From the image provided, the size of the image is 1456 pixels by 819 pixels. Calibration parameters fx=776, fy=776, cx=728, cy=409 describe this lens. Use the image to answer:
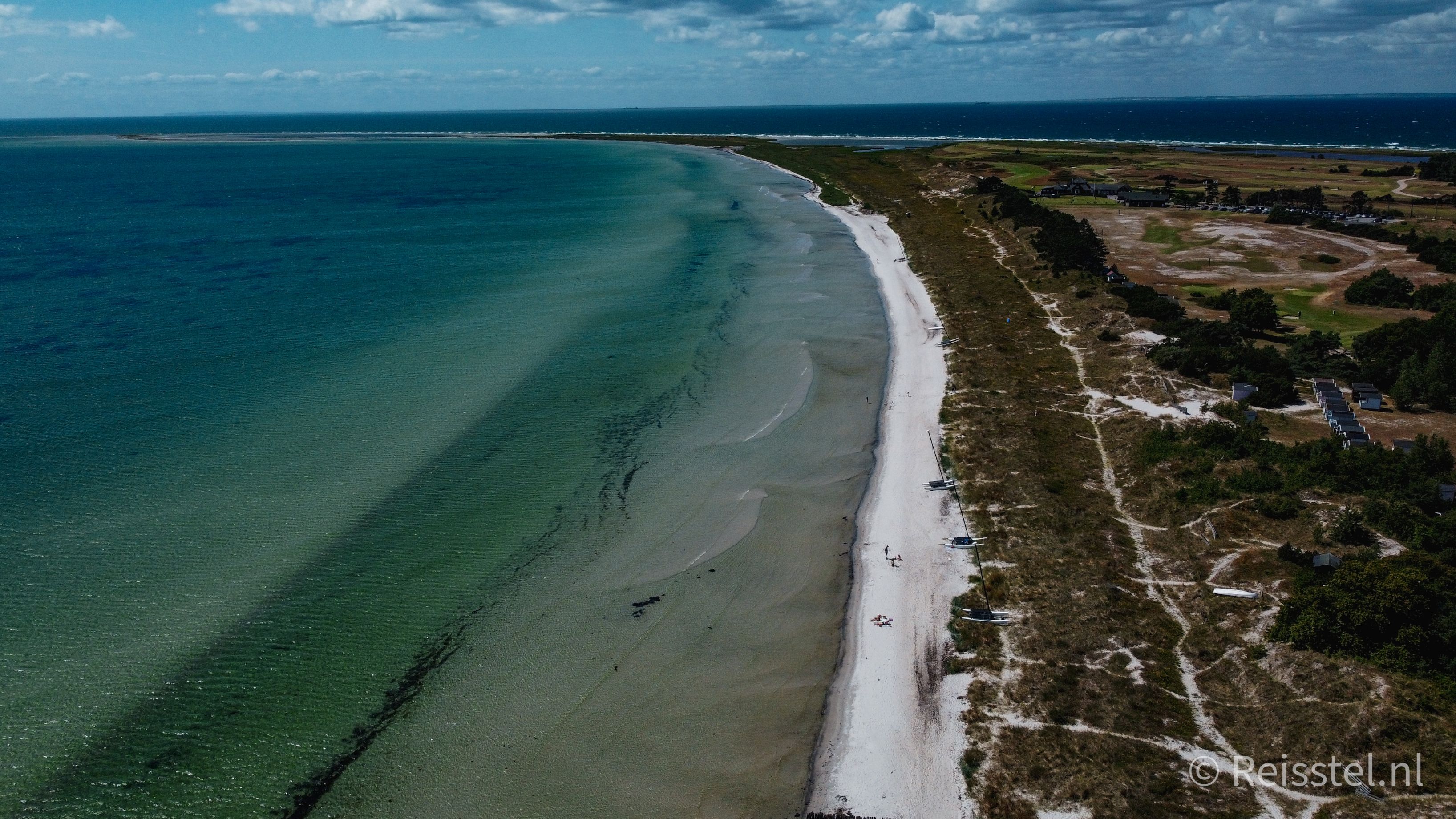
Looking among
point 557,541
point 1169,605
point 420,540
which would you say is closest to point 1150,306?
point 1169,605

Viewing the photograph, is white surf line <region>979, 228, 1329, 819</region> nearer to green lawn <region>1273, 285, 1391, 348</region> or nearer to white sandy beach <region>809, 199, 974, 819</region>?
white sandy beach <region>809, 199, 974, 819</region>

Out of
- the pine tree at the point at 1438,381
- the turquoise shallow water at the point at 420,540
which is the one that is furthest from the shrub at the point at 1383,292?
the turquoise shallow water at the point at 420,540

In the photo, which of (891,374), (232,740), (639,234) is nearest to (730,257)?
(639,234)

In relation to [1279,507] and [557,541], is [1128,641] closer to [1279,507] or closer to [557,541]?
[1279,507]

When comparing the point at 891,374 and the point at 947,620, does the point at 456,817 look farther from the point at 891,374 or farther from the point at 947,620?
the point at 891,374

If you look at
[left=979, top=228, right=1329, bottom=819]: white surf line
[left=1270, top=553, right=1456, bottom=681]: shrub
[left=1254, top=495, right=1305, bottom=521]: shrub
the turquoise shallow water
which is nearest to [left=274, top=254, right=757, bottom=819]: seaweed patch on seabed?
the turquoise shallow water
